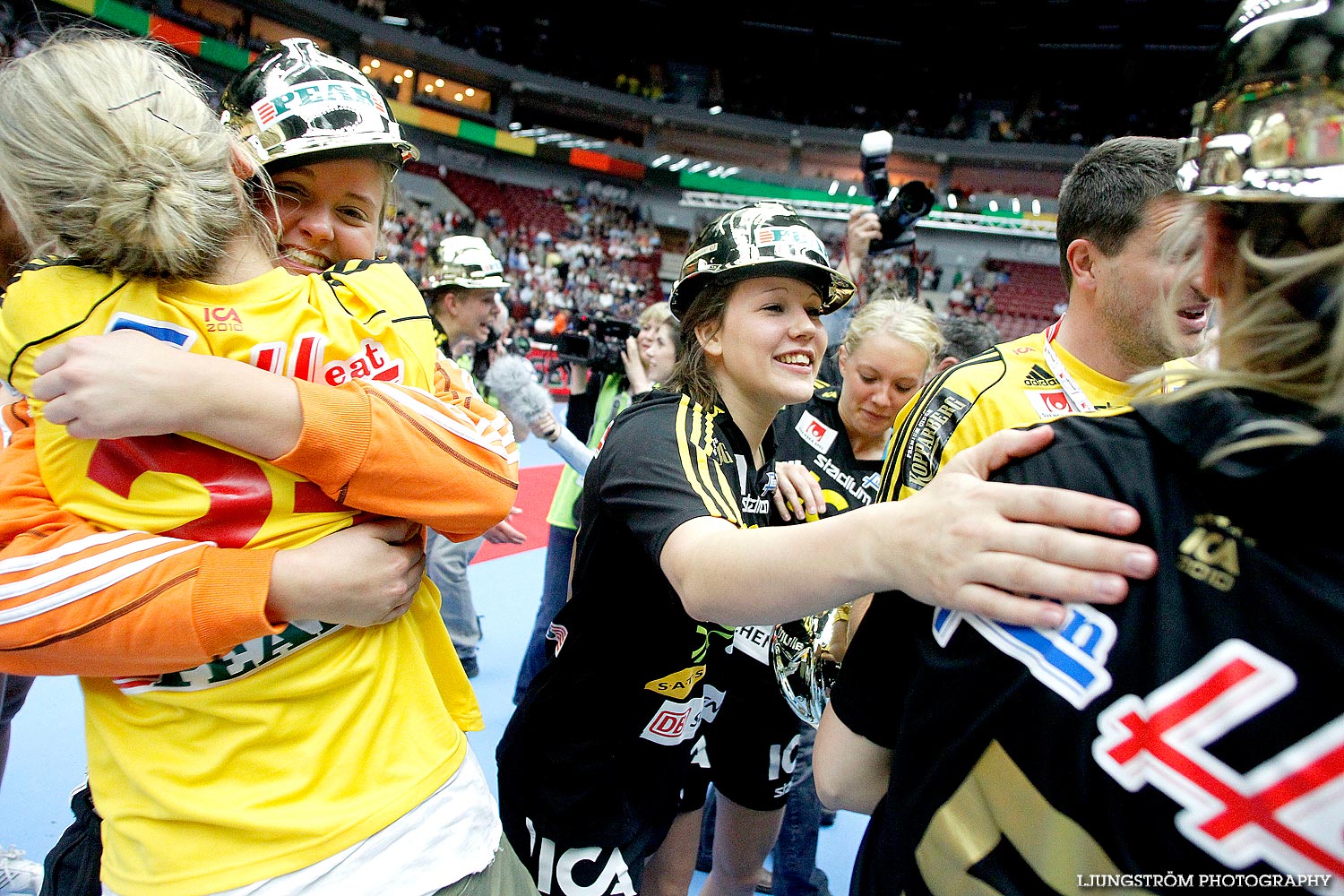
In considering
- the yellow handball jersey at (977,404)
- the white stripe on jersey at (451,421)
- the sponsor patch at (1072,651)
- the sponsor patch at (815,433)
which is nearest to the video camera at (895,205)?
the sponsor patch at (815,433)

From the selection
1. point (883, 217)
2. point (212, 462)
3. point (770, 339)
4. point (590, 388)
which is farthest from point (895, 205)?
point (212, 462)

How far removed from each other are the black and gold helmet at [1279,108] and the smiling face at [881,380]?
6.20 feet

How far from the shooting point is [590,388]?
14.2 ft

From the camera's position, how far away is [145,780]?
0.90 metres

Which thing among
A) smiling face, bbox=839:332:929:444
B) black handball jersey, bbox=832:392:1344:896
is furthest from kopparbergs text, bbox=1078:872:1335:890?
smiling face, bbox=839:332:929:444

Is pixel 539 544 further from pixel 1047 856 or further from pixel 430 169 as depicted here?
pixel 430 169

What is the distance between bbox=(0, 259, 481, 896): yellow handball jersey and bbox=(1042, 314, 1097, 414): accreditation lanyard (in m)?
1.55

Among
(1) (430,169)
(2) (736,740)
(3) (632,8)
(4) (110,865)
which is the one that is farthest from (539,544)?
(3) (632,8)

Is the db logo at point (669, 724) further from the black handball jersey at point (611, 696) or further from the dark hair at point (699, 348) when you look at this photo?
the dark hair at point (699, 348)

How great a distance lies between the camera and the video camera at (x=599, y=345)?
154 inches

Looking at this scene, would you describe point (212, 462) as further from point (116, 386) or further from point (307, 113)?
point (307, 113)

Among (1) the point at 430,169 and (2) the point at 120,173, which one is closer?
(2) the point at 120,173

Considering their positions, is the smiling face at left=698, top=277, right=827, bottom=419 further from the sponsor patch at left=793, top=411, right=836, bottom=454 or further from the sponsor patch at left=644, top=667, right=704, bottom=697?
the sponsor patch at left=793, top=411, right=836, bottom=454

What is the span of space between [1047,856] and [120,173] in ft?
4.14
